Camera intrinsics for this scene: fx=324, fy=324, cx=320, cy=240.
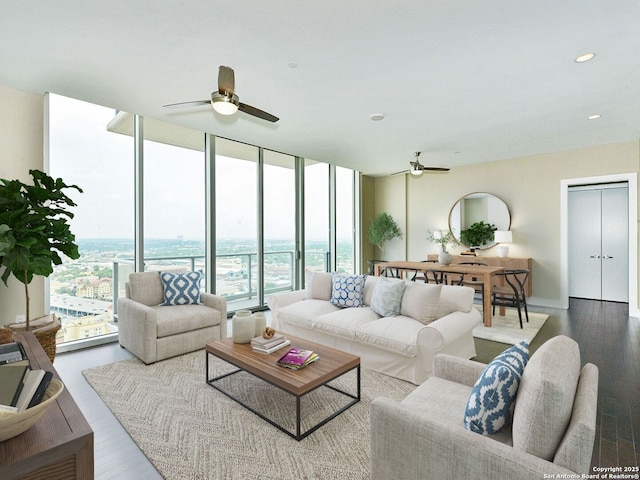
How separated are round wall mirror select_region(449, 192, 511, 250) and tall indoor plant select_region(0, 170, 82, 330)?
657cm

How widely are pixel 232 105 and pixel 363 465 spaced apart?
2.61 m

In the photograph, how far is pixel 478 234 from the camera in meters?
6.61

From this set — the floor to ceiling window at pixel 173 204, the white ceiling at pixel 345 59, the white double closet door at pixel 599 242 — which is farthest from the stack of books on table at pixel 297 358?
the white double closet door at pixel 599 242

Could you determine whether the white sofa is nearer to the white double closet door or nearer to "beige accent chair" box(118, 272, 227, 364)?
"beige accent chair" box(118, 272, 227, 364)

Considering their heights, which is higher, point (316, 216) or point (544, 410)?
point (316, 216)

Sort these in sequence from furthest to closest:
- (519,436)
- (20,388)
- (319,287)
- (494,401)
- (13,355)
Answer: (319,287) < (13,355) < (494,401) < (519,436) < (20,388)

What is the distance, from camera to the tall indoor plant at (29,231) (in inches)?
102

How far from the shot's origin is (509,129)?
462cm

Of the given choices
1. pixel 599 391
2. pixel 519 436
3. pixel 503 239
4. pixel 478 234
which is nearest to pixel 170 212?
pixel 519 436

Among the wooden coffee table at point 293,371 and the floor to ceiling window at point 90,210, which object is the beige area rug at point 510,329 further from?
the floor to ceiling window at point 90,210

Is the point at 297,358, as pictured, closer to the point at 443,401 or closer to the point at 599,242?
the point at 443,401

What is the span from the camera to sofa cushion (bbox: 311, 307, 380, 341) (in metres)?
3.12

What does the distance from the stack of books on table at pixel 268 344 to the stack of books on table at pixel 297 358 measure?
0.17 meters

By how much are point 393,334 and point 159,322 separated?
2.27 meters
